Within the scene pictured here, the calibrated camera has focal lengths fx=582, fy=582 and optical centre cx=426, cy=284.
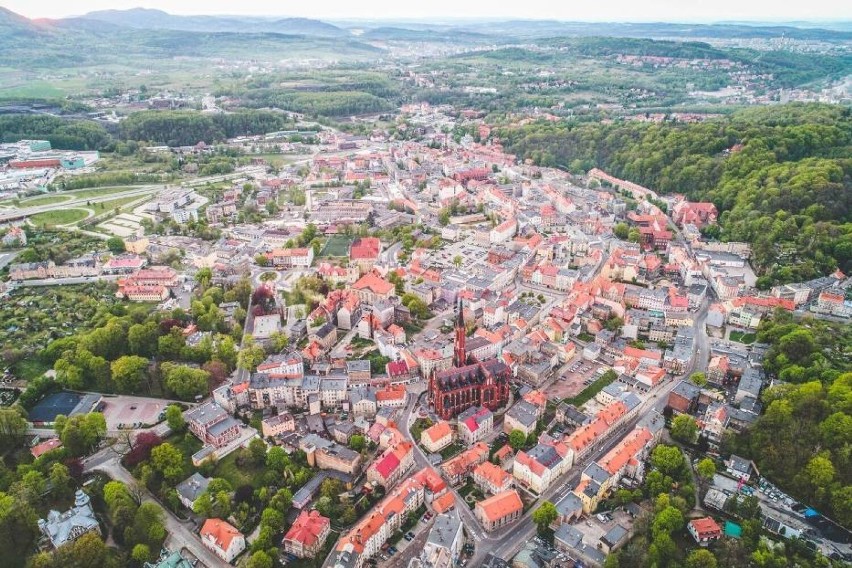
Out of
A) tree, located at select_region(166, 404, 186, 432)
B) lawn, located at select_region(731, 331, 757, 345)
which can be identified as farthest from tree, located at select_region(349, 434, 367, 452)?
lawn, located at select_region(731, 331, 757, 345)

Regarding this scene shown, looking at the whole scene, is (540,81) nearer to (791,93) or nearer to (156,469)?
(791,93)

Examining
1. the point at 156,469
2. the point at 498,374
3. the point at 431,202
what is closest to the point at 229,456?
the point at 156,469

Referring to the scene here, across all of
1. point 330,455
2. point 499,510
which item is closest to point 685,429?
point 499,510

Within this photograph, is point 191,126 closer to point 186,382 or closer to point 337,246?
point 337,246

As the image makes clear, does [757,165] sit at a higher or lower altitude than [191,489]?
higher

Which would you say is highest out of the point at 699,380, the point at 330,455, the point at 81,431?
the point at 699,380

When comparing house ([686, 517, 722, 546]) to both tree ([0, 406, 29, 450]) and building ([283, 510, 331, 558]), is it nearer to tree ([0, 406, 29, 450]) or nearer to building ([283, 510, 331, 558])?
A: building ([283, 510, 331, 558])

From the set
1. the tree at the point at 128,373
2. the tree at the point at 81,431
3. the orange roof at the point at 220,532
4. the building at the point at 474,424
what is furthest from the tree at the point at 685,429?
the tree at the point at 128,373
